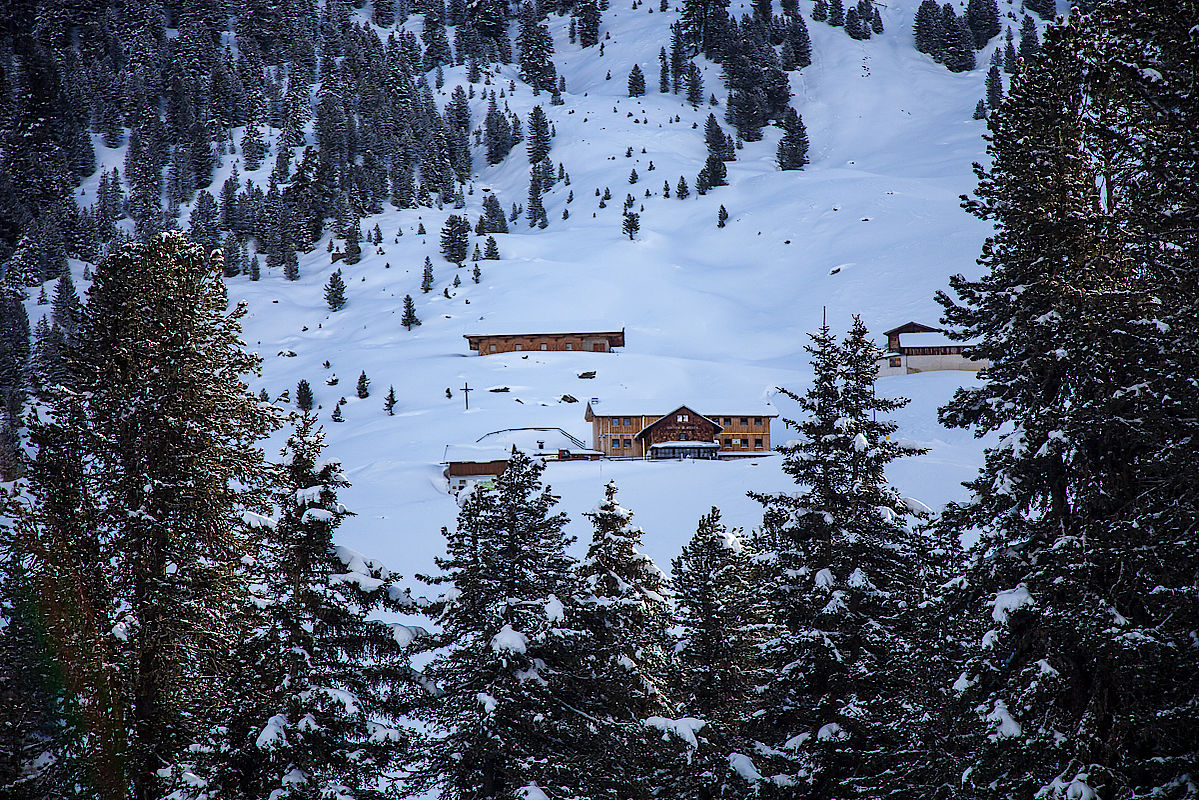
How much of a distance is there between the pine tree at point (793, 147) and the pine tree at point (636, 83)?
41300 millimetres

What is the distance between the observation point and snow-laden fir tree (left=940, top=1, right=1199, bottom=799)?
8.80 m

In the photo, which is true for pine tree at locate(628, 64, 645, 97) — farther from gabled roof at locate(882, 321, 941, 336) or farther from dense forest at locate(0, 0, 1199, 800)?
dense forest at locate(0, 0, 1199, 800)

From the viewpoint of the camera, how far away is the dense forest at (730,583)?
9242 millimetres

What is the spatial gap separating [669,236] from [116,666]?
11478cm

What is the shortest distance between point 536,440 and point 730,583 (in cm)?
4470

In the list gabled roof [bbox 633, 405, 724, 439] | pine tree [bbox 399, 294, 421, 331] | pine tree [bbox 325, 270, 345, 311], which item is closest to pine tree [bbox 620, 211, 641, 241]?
pine tree [bbox 399, 294, 421, 331]

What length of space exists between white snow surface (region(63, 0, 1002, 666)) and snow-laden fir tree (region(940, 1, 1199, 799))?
859 cm

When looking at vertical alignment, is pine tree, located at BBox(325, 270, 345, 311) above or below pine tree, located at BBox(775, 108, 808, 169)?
below

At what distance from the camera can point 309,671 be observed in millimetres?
11352

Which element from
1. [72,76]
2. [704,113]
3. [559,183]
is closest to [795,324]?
[559,183]

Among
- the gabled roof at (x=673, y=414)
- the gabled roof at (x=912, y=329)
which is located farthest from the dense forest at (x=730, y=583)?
the gabled roof at (x=912, y=329)

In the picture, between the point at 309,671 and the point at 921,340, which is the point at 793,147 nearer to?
the point at 921,340

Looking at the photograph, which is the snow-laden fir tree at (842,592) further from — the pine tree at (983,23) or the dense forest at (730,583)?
the pine tree at (983,23)

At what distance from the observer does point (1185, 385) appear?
8945 millimetres
